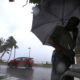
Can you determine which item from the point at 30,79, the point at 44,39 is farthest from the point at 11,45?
the point at 44,39

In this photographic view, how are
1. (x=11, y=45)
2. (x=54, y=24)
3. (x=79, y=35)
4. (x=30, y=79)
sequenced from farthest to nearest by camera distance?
(x=11, y=45) → (x=30, y=79) → (x=54, y=24) → (x=79, y=35)

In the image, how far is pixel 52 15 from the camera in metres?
5.05

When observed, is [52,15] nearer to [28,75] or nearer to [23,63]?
[28,75]

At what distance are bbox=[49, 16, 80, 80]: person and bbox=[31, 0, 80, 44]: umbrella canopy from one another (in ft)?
1.95

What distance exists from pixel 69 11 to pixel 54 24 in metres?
0.37

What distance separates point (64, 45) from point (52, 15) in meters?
1.07

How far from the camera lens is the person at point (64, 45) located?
4.05m

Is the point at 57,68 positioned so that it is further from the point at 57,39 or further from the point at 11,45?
the point at 11,45

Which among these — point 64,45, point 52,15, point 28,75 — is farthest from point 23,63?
point 64,45

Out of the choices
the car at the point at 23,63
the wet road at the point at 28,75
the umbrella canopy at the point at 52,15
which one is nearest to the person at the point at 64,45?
the umbrella canopy at the point at 52,15

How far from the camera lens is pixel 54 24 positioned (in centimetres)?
486

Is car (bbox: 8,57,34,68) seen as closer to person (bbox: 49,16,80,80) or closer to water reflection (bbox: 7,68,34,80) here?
water reflection (bbox: 7,68,34,80)

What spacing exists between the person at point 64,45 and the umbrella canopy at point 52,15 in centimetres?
59

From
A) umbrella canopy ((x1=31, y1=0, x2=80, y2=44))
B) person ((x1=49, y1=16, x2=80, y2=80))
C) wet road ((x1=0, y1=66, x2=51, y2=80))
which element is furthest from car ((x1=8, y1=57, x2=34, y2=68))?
person ((x1=49, y1=16, x2=80, y2=80))
